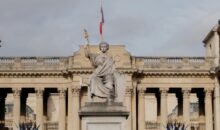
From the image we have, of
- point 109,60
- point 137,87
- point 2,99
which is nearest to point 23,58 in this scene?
point 2,99

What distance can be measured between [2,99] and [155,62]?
21.3 metres

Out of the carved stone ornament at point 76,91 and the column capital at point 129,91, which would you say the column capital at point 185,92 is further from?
the carved stone ornament at point 76,91

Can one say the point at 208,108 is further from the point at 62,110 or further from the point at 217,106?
the point at 62,110

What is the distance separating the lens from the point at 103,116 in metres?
26.9

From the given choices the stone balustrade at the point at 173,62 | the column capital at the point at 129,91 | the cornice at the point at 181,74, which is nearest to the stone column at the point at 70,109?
the column capital at the point at 129,91

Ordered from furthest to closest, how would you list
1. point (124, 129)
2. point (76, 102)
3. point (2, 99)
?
point (2, 99) → point (76, 102) → point (124, 129)

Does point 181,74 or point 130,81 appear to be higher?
point 181,74

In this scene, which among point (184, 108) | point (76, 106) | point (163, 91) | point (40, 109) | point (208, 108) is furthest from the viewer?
point (163, 91)

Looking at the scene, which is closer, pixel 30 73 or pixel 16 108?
pixel 16 108

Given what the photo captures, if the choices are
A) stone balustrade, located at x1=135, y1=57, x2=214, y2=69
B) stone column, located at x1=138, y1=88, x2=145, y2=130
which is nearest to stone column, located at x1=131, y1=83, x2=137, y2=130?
stone column, located at x1=138, y1=88, x2=145, y2=130

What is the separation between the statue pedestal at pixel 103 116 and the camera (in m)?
26.8

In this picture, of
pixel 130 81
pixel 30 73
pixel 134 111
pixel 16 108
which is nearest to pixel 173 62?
pixel 130 81

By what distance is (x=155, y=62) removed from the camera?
86.4 m

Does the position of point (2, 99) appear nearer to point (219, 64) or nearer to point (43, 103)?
point (43, 103)
